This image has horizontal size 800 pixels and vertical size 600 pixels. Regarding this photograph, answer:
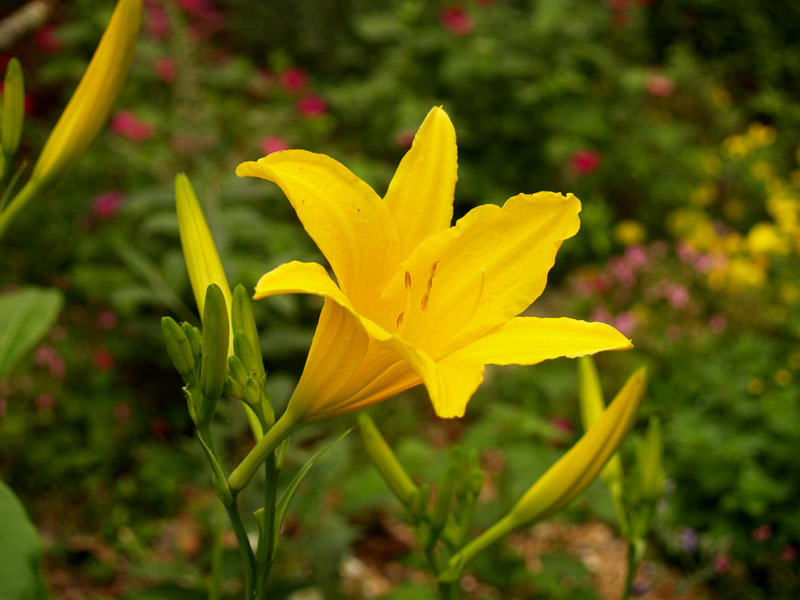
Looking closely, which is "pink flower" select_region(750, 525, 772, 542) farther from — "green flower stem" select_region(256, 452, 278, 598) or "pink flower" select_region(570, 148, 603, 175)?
"pink flower" select_region(570, 148, 603, 175)

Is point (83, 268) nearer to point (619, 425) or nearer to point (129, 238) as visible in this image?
point (129, 238)

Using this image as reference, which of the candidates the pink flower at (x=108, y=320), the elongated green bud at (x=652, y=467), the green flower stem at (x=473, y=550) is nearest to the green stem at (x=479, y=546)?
the green flower stem at (x=473, y=550)

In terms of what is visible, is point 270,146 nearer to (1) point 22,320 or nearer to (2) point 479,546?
(1) point 22,320

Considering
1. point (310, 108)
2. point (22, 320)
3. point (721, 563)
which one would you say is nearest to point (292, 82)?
point (310, 108)

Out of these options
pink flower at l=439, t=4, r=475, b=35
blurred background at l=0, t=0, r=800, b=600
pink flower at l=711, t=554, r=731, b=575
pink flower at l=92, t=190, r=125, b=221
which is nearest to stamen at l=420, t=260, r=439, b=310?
blurred background at l=0, t=0, r=800, b=600

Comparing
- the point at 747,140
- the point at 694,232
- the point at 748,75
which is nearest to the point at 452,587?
the point at 694,232

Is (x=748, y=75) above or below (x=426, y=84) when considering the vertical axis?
below
